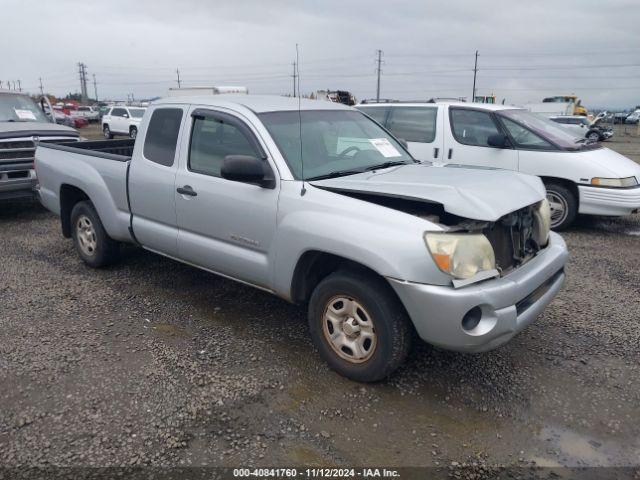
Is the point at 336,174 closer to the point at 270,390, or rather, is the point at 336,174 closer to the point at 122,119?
the point at 270,390

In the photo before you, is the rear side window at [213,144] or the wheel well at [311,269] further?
the rear side window at [213,144]

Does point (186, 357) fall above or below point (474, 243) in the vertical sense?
below

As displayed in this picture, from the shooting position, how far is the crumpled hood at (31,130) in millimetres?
7820

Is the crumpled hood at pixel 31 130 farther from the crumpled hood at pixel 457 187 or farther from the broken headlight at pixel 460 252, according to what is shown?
the broken headlight at pixel 460 252

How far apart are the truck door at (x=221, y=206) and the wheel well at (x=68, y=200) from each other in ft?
6.59

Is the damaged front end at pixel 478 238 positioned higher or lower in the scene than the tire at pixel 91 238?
higher

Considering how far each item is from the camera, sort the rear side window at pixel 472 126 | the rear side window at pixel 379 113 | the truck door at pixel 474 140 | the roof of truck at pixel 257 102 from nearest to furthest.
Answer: the roof of truck at pixel 257 102, the truck door at pixel 474 140, the rear side window at pixel 472 126, the rear side window at pixel 379 113

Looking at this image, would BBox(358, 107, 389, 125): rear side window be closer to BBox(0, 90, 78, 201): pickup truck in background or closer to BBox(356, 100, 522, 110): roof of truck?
BBox(356, 100, 522, 110): roof of truck

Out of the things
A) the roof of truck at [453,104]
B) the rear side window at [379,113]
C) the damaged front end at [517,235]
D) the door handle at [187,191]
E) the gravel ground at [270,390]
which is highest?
the roof of truck at [453,104]

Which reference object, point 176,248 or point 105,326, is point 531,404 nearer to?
point 176,248

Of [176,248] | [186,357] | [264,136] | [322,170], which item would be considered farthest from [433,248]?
[176,248]

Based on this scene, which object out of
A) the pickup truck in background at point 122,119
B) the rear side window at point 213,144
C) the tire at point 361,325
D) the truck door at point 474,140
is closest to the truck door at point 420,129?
the truck door at point 474,140

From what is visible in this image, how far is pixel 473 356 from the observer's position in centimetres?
378

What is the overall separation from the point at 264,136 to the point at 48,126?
6.49m
